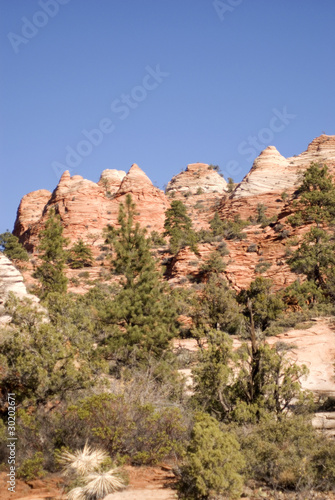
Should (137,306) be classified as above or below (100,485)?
above

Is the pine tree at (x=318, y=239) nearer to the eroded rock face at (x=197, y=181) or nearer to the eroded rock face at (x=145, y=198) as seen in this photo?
the eroded rock face at (x=145, y=198)

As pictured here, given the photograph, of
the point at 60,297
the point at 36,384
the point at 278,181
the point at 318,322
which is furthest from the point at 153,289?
the point at 278,181

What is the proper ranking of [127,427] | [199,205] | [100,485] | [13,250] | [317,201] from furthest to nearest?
1. [199,205]
2. [13,250]
3. [317,201]
4. [127,427]
5. [100,485]

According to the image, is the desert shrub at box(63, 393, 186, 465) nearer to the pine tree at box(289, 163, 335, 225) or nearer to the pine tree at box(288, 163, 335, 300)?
the pine tree at box(288, 163, 335, 300)

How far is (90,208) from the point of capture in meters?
55.8

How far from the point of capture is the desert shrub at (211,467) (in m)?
5.27

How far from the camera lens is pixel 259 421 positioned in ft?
26.3

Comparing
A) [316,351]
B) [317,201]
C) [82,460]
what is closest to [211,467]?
[82,460]

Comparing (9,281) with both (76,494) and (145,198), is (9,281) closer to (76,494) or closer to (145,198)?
(76,494)

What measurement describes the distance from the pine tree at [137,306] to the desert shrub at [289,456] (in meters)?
6.83

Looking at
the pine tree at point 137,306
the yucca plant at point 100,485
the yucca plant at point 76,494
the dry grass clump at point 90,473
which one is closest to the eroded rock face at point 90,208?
the pine tree at point 137,306

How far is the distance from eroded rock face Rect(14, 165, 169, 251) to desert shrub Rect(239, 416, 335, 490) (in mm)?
44709

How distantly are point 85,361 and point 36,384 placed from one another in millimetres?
1171

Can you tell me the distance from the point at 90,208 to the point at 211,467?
52.6 m
